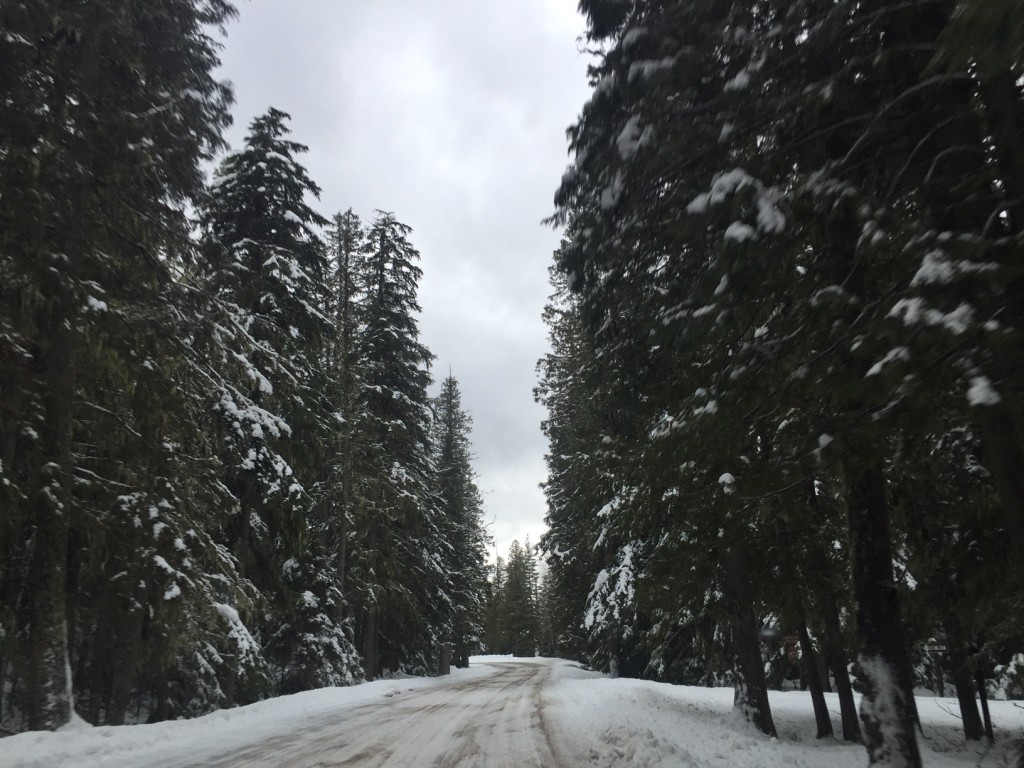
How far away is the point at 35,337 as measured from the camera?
342 inches

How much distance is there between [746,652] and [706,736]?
238cm

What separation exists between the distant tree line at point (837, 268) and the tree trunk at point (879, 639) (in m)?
0.02

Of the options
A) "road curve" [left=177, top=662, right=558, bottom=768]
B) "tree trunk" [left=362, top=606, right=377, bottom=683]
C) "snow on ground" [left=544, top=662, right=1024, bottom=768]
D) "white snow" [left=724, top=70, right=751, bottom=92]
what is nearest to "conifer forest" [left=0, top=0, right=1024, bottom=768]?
"white snow" [left=724, top=70, right=751, bottom=92]

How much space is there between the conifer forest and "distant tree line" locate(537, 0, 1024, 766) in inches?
1.3

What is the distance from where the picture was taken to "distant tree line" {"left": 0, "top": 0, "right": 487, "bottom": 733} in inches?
319

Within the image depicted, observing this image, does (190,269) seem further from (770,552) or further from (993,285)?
(993,285)

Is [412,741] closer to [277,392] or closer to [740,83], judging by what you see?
[277,392]

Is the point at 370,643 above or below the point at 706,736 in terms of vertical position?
above

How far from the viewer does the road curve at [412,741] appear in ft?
24.7

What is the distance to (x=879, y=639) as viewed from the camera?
5.31 meters

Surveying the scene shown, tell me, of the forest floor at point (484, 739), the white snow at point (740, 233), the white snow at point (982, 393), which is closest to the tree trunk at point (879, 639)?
the white snow at point (982, 393)

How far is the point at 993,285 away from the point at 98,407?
1081 centimetres

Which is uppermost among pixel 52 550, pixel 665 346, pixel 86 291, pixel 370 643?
pixel 86 291

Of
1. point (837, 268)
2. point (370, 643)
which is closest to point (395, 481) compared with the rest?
point (370, 643)
